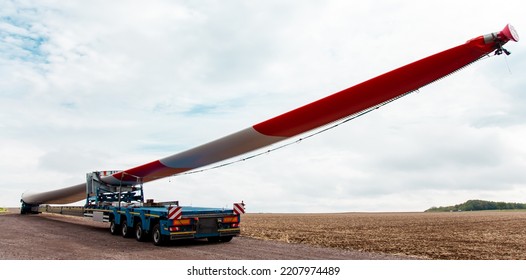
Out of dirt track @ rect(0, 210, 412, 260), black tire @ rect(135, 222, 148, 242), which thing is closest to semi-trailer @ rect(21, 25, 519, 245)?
black tire @ rect(135, 222, 148, 242)

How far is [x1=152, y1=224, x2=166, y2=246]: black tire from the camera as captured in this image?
1477cm

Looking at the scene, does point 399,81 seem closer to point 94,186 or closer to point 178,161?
point 178,161

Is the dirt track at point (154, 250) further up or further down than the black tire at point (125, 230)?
further down

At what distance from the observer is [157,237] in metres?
14.9

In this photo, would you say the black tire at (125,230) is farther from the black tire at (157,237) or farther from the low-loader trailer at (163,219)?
the black tire at (157,237)

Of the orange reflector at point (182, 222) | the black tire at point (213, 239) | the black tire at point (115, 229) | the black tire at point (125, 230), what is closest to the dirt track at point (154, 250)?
the black tire at point (125, 230)

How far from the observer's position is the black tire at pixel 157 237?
14766 mm

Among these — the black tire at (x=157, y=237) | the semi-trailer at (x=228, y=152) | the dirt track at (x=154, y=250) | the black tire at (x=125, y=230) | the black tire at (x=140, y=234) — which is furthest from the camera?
the black tire at (x=125, y=230)

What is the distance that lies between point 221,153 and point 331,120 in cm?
422

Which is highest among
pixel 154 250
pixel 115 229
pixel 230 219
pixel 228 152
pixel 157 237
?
pixel 228 152

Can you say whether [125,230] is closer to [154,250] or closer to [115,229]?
[115,229]

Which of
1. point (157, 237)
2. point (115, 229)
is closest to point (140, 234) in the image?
point (157, 237)

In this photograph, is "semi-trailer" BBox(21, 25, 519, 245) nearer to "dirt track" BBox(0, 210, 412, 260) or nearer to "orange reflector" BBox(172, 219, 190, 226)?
"orange reflector" BBox(172, 219, 190, 226)

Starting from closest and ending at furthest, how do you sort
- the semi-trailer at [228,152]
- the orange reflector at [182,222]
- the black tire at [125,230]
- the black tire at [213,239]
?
1. the semi-trailer at [228,152]
2. the orange reflector at [182,222]
3. the black tire at [213,239]
4. the black tire at [125,230]
